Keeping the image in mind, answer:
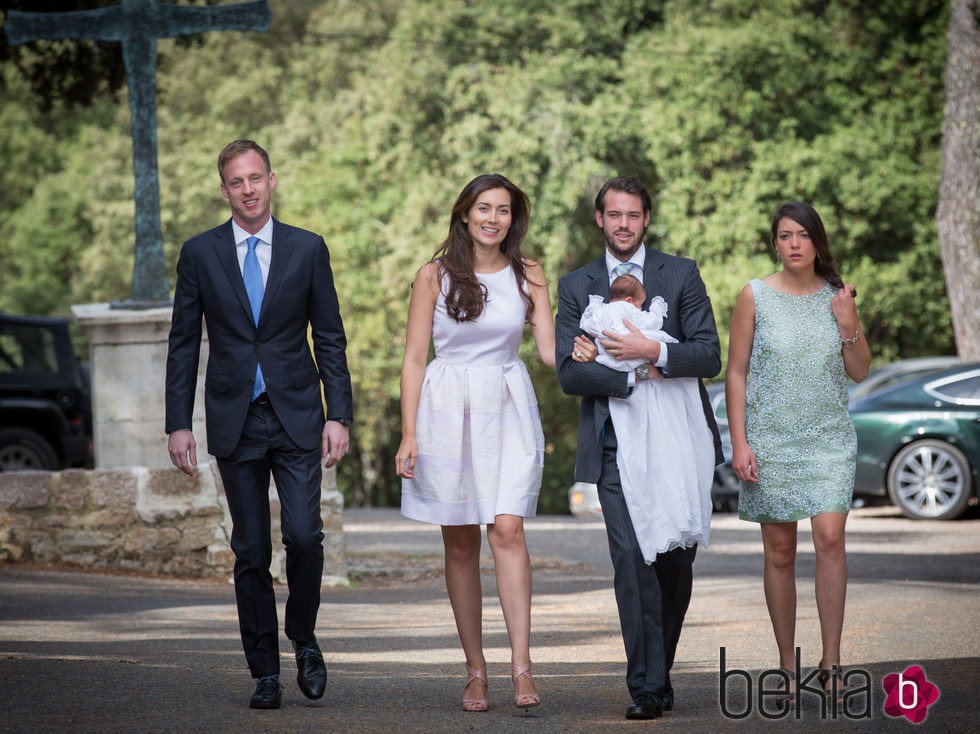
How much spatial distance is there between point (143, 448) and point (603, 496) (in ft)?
21.7

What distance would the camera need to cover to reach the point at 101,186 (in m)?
40.8

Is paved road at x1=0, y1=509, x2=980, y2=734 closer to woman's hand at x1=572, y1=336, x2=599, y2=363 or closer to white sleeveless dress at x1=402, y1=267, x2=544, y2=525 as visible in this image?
white sleeveless dress at x1=402, y1=267, x2=544, y2=525

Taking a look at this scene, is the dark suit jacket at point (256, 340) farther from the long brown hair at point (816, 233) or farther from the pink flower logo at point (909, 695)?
the pink flower logo at point (909, 695)

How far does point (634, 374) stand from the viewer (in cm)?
579

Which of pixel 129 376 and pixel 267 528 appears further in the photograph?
pixel 129 376

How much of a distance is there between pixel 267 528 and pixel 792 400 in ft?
6.88

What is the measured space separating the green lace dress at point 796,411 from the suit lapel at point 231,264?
2.02m

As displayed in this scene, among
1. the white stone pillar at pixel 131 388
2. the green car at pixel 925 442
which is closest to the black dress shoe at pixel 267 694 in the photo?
the white stone pillar at pixel 131 388

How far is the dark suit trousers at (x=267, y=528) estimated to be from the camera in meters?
5.82

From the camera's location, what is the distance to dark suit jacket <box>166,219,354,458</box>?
583 cm

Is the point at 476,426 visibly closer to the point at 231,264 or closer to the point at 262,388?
the point at 262,388

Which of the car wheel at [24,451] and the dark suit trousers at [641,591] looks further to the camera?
the car wheel at [24,451]

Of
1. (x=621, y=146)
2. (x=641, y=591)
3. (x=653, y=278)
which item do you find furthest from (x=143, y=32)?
(x=621, y=146)

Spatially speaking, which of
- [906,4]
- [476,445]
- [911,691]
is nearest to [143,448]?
[476,445]
